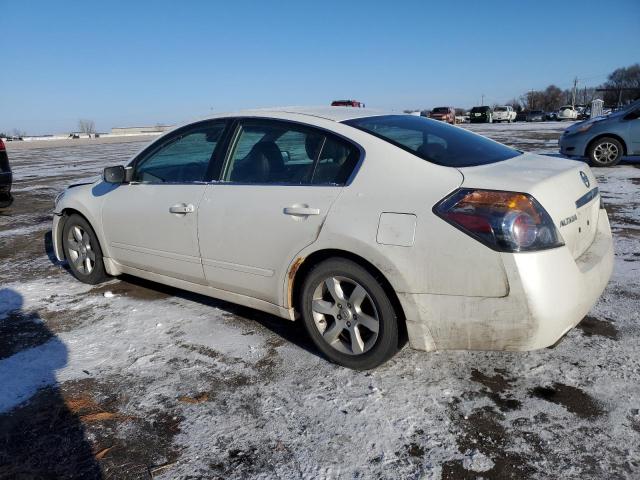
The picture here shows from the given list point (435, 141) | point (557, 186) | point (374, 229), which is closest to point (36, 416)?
point (374, 229)

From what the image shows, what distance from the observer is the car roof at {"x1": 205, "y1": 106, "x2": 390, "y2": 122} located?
3.25m

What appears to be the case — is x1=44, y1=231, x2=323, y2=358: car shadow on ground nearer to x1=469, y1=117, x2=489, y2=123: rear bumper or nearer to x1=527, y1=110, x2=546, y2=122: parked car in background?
x1=469, y1=117, x2=489, y2=123: rear bumper

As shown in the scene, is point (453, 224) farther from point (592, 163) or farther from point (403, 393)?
point (592, 163)

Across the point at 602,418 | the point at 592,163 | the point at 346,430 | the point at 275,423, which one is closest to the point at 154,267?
the point at 275,423

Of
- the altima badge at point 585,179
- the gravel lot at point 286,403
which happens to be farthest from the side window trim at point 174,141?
the altima badge at point 585,179

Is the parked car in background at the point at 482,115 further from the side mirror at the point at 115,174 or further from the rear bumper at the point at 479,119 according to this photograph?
the side mirror at the point at 115,174

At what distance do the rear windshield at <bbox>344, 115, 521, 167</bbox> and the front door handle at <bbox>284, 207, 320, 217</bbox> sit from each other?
1.92 feet

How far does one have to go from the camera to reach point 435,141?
124 inches

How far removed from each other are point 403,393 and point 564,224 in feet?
4.00

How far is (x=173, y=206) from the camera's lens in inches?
144

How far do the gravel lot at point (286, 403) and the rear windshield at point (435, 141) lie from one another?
4.00 feet

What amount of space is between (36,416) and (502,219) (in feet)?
8.48

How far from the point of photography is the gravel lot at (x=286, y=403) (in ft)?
7.23

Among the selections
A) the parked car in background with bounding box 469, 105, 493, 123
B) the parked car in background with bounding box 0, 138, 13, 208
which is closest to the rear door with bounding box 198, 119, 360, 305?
the parked car in background with bounding box 0, 138, 13, 208
